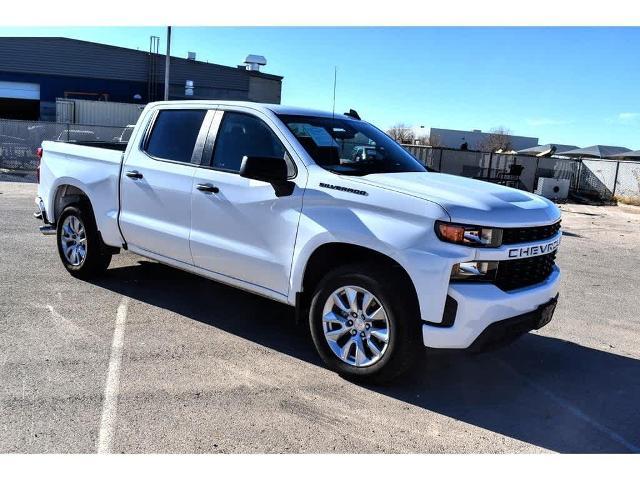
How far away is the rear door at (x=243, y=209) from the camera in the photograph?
4387mm

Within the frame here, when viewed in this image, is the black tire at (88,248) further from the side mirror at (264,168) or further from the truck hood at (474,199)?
the truck hood at (474,199)

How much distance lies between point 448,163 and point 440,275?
22923mm

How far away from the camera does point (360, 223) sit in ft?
13.0

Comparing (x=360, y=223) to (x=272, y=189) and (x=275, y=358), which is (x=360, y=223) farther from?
(x=275, y=358)

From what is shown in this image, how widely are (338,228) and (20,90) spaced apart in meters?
Answer: 39.4

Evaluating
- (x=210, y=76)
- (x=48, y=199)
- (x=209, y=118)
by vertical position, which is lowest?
(x=48, y=199)

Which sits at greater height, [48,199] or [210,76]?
[210,76]

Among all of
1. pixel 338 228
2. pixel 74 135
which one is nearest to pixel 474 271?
pixel 338 228

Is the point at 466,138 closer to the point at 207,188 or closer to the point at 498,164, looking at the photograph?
the point at 498,164

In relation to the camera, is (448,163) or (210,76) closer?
(448,163)

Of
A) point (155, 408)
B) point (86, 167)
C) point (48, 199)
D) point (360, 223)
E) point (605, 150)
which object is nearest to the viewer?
point (155, 408)

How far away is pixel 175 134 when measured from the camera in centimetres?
539

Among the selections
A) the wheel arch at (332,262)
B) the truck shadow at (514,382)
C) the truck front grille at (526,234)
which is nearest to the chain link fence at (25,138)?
the truck shadow at (514,382)

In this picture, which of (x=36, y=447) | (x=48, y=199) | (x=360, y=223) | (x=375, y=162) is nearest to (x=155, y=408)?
(x=36, y=447)
